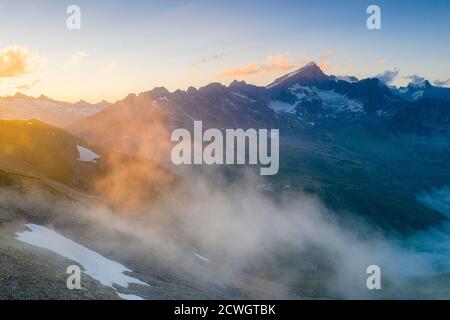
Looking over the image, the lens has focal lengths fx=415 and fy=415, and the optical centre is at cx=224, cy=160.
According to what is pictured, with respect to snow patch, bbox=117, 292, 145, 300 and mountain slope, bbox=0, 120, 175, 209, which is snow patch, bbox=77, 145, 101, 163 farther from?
snow patch, bbox=117, 292, 145, 300

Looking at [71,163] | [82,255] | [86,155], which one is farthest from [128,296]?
[86,155]

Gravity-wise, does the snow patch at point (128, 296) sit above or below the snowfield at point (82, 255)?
below

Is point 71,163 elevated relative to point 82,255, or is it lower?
elevated

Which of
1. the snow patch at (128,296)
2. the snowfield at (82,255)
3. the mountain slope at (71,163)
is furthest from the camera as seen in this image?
the mountain slope at (71,163)

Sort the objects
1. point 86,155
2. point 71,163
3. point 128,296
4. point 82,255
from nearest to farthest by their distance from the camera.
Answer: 1. point 128,296
2. point 82,255
3. point 71,163
4. point 86,155

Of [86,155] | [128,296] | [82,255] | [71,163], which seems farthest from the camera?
[86,155]

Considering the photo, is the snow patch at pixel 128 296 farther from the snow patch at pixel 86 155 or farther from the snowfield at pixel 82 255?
the snow patch at pixel 86 155

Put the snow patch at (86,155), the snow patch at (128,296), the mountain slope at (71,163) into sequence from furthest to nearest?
1. the snow patch at (86,155)
2. the mountain slope at (71,163)
3. the snow patch at (128,296)

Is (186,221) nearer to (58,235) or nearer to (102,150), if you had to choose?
(102,150)

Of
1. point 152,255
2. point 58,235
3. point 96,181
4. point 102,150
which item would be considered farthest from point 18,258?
point 102,150

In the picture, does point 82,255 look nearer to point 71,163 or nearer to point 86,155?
point 71,163

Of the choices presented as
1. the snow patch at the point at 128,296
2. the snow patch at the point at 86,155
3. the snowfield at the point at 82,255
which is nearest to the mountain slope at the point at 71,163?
the snow patch at the point at 86,155

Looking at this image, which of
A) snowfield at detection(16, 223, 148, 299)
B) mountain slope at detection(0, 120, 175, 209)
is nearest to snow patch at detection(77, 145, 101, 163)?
mountain slope at detection(0, 120, 175, 209)
